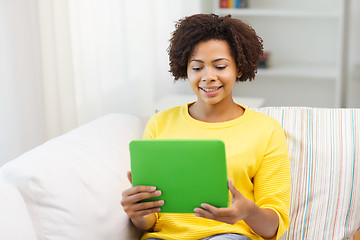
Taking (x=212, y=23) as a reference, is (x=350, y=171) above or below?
below

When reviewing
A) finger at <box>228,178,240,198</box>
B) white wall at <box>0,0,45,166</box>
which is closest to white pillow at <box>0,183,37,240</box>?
finger at <box>228,178,240,198</box>

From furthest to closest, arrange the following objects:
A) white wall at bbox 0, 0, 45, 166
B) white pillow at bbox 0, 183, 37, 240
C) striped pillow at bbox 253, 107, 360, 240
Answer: white wall at bbox 0, 0, 45, 166 → striped pillow at bbox 253, 107, 360, 240 → white pillow at bbox 0, 183, 37, 240

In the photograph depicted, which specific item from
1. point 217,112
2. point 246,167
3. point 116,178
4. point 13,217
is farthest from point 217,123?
point 13,217

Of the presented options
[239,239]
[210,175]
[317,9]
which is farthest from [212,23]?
[317,9]

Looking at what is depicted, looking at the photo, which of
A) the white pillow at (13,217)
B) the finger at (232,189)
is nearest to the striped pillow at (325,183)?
the finger at (232,189)

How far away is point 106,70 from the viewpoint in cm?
254

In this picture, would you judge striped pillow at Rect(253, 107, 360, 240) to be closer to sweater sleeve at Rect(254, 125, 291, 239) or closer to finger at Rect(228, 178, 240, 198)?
sweater sleeve at Rect(254, 125, 291, 239)

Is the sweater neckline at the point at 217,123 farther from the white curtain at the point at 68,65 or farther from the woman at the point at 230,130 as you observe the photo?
the white curtain at the point at 68,65

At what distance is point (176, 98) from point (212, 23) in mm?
1397

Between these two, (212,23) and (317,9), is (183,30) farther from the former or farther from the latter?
(317,9)

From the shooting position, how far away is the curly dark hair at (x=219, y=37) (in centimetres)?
144

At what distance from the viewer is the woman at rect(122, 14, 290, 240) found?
143cm

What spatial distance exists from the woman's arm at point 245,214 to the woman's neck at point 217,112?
271 millimetres

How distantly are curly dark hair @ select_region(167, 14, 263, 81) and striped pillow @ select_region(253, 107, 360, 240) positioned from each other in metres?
0.39
